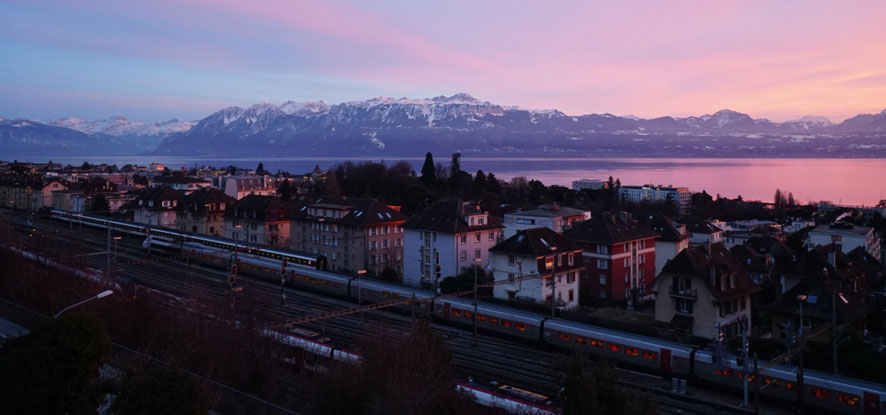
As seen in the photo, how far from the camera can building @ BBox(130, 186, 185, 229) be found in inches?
1802

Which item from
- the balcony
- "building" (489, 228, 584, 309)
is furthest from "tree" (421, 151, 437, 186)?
the balcony

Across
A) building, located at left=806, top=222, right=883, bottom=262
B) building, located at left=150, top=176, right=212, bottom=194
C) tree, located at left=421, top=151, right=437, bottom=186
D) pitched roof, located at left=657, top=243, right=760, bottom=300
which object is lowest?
building, located at left=806, top=222, right=883, bottom=262

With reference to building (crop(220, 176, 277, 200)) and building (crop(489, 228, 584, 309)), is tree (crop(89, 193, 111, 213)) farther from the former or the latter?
building (crop(489, 228, 584, 309))

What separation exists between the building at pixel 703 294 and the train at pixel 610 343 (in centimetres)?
387

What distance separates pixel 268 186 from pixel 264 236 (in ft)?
117

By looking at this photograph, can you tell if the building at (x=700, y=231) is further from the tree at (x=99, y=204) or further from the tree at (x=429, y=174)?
the tree at (x=99, y=204)

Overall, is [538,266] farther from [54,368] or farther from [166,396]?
[54,368]

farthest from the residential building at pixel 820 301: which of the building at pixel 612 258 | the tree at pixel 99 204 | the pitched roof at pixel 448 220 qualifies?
the tree at pixel 99 204

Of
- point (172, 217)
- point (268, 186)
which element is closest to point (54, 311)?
point (172, 217)

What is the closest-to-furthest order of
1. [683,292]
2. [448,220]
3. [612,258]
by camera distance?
[683,292], [612,258], [448,220]

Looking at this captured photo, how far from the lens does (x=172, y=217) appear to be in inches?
1829

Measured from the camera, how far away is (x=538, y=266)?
2447cm

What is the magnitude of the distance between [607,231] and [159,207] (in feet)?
106

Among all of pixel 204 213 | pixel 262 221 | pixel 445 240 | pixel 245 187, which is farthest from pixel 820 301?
pixel 245 187
